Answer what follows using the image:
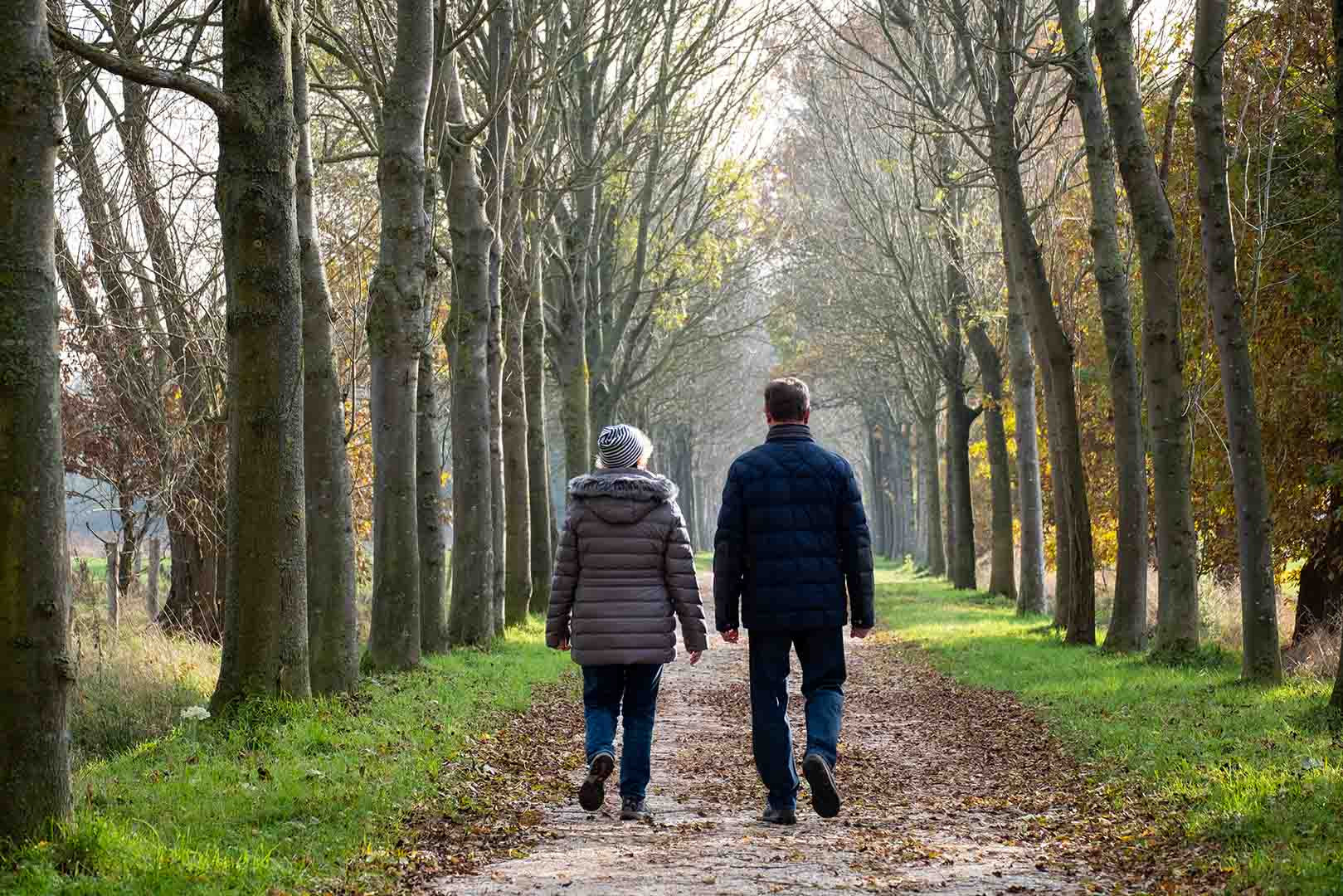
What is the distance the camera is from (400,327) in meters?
12.5

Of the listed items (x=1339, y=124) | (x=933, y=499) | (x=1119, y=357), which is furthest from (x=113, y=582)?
(x=933, y=499)

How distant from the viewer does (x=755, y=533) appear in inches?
289

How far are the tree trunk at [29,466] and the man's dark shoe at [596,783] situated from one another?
259 cm

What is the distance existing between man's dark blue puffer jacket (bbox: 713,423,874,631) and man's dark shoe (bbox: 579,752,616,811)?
3.20 feet

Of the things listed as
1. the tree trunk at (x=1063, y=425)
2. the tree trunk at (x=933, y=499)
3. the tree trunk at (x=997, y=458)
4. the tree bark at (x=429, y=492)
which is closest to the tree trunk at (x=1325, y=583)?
the tree trunk at (x=1063, y=425)

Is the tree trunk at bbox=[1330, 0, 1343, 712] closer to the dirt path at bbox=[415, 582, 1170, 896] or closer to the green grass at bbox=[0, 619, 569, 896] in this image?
the dirt path at bbox=[415, 582, 1170, 896]

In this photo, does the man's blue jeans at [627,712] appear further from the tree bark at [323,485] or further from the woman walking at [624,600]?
the tree bark at [323,485]

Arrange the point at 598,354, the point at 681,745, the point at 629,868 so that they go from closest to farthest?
the point at 629,868
the point at 681,745
the point at 598,354

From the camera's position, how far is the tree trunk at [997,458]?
2558cm

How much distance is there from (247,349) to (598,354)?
1834 cm

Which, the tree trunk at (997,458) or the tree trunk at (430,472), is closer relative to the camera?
the tree trunk at (430,472)

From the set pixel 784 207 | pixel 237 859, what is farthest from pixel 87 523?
pixel 784 207

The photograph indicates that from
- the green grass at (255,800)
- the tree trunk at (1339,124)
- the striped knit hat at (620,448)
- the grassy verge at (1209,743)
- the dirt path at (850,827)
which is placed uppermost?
the tree trunk at (1339,124)

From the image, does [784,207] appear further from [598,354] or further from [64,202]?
[64,202]
